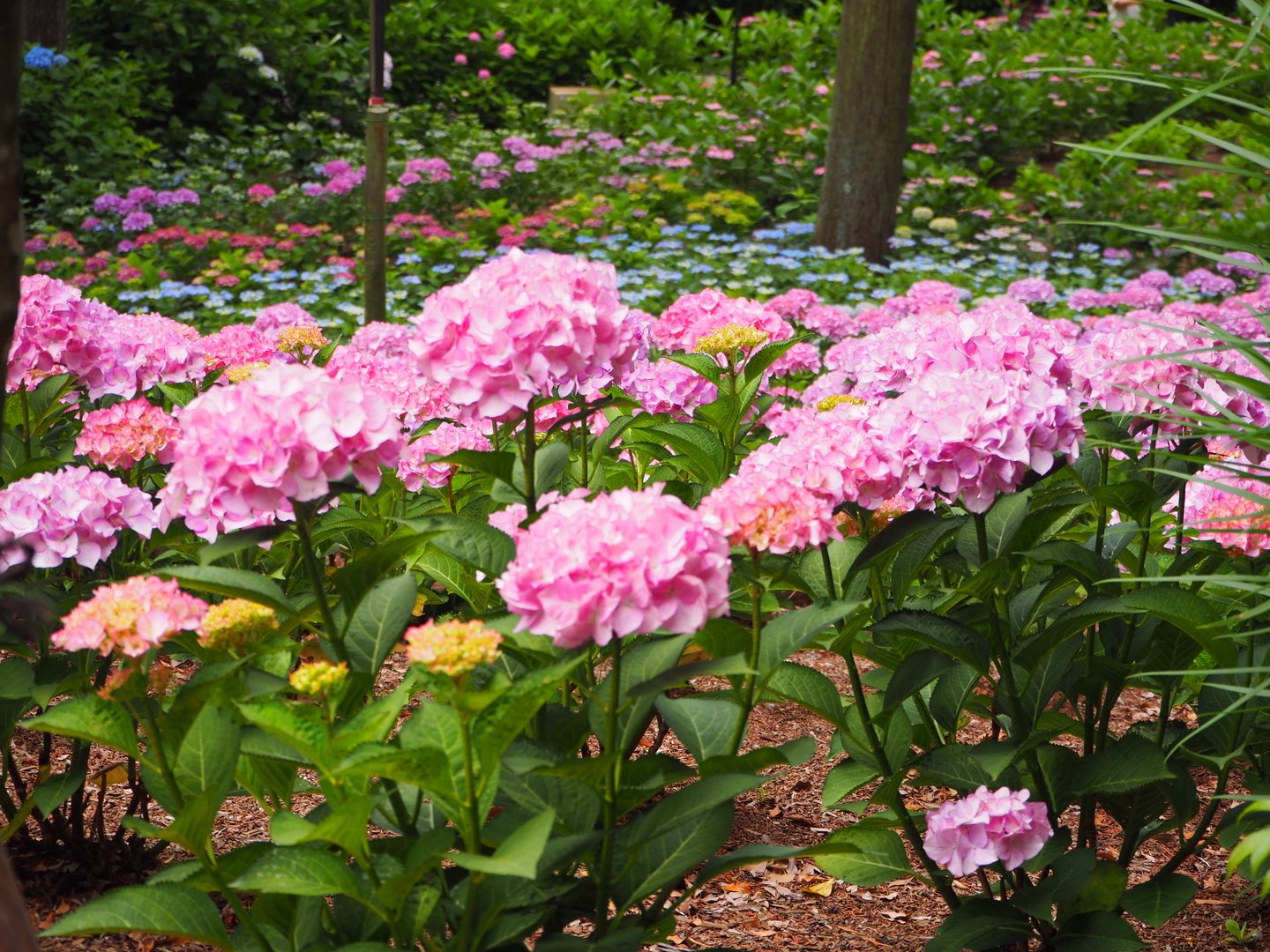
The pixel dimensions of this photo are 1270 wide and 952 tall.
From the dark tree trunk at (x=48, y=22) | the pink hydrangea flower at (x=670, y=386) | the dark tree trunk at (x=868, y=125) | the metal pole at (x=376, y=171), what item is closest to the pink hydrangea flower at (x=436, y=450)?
the pink hydrangea flower at (x=670, y=386)

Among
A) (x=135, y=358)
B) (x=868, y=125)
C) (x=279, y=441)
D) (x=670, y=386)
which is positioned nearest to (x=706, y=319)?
(x=670, y=386)

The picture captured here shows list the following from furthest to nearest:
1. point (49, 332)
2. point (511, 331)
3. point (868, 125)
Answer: point (868, 125) → point (49, 332) → point (511, 331)

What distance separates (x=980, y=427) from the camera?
148cm

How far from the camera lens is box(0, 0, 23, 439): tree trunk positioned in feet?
3.43

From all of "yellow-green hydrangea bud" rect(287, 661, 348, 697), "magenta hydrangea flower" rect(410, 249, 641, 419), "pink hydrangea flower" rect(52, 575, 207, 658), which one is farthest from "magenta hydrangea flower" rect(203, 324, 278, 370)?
"yellow-green hydrangea bud" rect(287, 661, 348, 697)

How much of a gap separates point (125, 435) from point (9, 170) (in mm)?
828

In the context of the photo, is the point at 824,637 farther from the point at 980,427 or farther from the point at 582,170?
the point at 582,170

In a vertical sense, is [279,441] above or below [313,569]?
above

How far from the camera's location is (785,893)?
7.23 ft

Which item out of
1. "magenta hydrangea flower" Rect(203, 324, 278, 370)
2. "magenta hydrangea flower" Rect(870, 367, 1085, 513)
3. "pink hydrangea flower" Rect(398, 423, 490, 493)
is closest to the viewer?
"magenta hydrangea flower" Rect(870, 367, 1085, 513)

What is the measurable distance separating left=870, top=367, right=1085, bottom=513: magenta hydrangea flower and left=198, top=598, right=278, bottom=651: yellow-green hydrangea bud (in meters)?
0.77

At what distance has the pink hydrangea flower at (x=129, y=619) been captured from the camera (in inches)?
45.2

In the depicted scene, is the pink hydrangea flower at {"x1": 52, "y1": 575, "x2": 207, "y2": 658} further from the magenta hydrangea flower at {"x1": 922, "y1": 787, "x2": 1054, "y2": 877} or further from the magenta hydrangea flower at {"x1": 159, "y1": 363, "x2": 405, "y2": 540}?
the magenta hydrangea flower at {"x1": 922, "y1": 787, "x2": 1054, "y2": 877}

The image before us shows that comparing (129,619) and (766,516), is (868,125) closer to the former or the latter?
(766,516)
